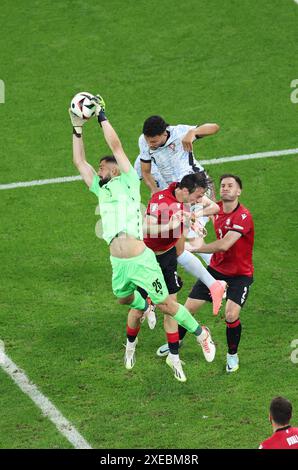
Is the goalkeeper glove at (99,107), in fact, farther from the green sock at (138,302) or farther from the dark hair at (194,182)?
the green sock at (138,302)

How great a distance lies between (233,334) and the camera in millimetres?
13188

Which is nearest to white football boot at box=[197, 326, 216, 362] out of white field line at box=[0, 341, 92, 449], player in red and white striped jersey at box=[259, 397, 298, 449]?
white field line at box=[0, 341, 92, 449]

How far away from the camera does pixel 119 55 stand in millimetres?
20781

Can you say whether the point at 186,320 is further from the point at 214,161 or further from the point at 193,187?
the point at 214,161

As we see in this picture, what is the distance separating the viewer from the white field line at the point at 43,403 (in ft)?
39.8

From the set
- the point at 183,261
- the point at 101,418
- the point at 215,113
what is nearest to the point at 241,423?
the point at 101,418

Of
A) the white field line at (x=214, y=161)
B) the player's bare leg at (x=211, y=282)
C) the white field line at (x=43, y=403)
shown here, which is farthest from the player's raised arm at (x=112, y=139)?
the white field line at (x=214, y=161)

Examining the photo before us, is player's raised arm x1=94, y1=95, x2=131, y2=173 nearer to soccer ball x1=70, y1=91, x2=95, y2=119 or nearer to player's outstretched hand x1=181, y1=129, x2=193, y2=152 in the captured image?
soccer ball x1=70, y1=91, x2=95, y2=119

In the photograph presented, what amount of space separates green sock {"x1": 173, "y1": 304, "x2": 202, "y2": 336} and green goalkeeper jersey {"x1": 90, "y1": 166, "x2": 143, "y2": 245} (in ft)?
3.07

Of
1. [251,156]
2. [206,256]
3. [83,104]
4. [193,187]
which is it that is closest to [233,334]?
[206,256]

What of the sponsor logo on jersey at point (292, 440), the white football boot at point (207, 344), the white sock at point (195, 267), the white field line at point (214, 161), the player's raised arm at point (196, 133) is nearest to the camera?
the sponsor logo on jersey at point (292, 440)

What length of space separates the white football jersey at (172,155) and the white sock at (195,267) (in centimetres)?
108

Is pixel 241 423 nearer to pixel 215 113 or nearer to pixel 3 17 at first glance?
pixel 215 113
